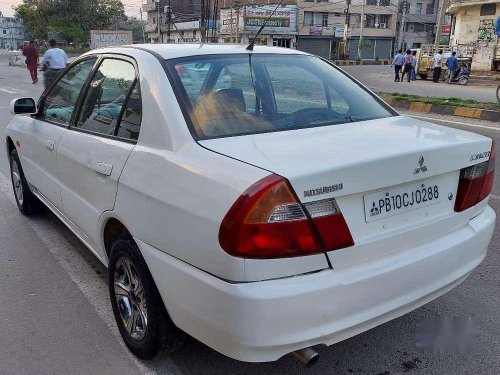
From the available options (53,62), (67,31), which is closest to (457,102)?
(53,62)

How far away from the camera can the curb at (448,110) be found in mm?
11336

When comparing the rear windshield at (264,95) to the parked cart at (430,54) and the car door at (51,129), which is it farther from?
the parked cart at (430,54)

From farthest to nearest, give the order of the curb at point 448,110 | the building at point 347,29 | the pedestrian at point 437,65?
1. the building at point 347,29
2. the pedestrian at point 437,65
3. the curb at point 448,110

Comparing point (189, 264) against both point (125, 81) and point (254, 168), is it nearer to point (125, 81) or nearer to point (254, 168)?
point (254, 168)

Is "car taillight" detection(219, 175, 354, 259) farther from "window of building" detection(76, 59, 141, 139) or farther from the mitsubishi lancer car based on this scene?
"window of building" detection(76, 59, 141, 139)

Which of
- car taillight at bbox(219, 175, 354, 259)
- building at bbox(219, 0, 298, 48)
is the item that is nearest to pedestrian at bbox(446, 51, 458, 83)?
car taillight at bbox(219, 175, 354, 259)

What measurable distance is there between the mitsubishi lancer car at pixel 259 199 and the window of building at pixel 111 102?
0.01m

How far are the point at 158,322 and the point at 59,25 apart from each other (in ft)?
217

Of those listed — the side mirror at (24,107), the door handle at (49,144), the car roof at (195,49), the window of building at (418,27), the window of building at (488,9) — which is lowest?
the door handle at (49,144)

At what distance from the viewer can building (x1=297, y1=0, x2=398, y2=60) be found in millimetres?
58906

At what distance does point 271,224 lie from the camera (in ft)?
6.25

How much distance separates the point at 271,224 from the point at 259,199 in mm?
110

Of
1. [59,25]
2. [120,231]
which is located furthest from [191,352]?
[59,25]

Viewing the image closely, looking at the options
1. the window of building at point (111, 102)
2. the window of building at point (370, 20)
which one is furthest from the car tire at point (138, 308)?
the window of building at point (370, 20)
